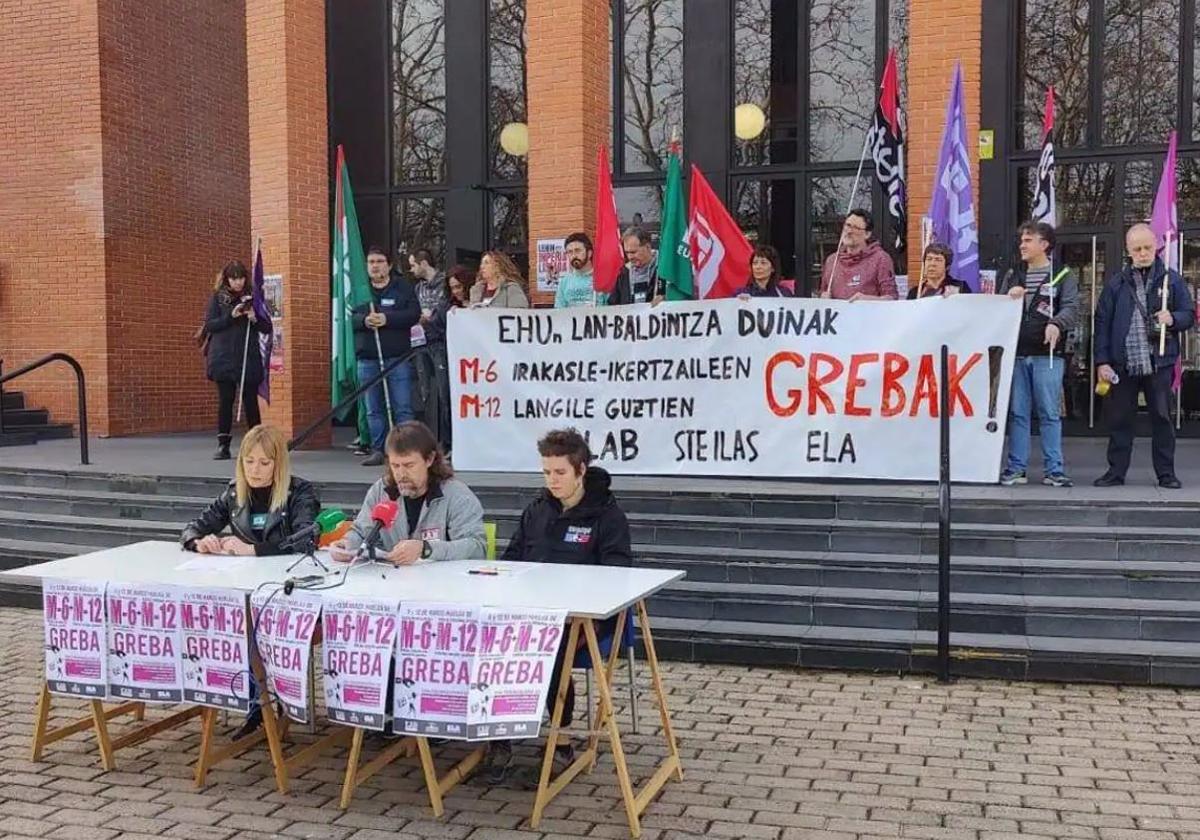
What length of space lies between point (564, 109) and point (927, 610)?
6637mm

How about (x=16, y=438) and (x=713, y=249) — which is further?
(x=16, y=438)

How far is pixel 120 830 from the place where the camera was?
167 inches

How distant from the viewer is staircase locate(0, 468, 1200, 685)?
6.11m

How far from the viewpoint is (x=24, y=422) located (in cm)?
1395

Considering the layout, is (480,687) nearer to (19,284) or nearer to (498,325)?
(498,325)

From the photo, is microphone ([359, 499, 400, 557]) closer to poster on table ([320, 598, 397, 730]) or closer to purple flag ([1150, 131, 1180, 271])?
poster on table ([320, 598, 397, 730])

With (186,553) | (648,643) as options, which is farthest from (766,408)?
(186,553)

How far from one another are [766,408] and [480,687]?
4262mm

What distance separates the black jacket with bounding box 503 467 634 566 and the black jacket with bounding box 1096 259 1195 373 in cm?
440

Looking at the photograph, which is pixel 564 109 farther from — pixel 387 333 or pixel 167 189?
pixel 167 189

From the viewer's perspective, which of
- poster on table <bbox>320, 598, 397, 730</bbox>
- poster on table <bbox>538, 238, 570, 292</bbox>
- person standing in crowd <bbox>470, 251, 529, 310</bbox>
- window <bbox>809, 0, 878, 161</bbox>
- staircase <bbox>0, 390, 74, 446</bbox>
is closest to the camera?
poster on table <bbox>320, 598, 397, 730</bbox>

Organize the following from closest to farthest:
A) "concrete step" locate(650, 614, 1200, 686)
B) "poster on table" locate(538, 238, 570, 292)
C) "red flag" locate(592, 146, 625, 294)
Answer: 1. "concrete step" locate(650, 614, 1200, 686)
2. "red flag" locate(592, 146, 625, 294)
3. "poster on table" locate(538, 238, 570, 292)

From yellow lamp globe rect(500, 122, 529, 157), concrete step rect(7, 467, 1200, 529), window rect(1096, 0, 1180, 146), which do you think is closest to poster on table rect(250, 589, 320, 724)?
concrete step rect(7, 467, 1200, 529)

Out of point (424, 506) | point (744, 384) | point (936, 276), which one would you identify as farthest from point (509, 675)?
point (936, 276)
